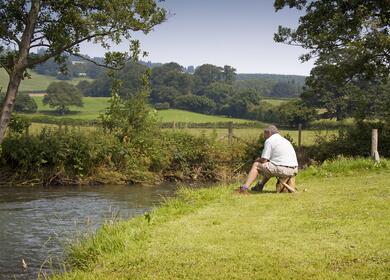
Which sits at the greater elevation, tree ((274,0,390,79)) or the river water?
tree ((274,0,390,79))

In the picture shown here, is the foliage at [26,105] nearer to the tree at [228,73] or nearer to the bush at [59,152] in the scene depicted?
the bush at [59,152]

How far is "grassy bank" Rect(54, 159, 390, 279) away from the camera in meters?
7.58

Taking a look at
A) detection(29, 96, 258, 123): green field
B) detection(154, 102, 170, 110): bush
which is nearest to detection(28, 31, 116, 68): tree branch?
detection(29, 96, 258, 123): green field

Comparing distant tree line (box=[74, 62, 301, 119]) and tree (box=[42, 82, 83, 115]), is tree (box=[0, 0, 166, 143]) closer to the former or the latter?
distant tree line (box=[74, 62, 301, 119])

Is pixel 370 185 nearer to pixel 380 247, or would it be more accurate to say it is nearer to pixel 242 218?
pixel 242 218

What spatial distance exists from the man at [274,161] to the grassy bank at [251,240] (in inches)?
22.8

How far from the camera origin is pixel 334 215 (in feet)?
35.7

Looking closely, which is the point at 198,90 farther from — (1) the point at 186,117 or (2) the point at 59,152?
(2) the point at 59,152

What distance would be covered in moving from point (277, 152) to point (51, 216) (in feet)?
25.9

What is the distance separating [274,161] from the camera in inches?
553

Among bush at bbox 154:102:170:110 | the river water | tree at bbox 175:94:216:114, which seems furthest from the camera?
tree at bbox 175:94:216:114

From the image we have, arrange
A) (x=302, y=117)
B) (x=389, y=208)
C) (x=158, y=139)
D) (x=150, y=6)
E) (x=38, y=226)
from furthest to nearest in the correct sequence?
(x=302, y=117)
(x=158, y=139)
(x=150, y=6)
(x=38, y=226)
(x=389, y=208)

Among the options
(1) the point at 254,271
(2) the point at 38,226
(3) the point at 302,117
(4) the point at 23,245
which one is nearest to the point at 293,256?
(1) the point at 254,271

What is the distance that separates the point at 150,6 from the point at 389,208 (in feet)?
50.1
